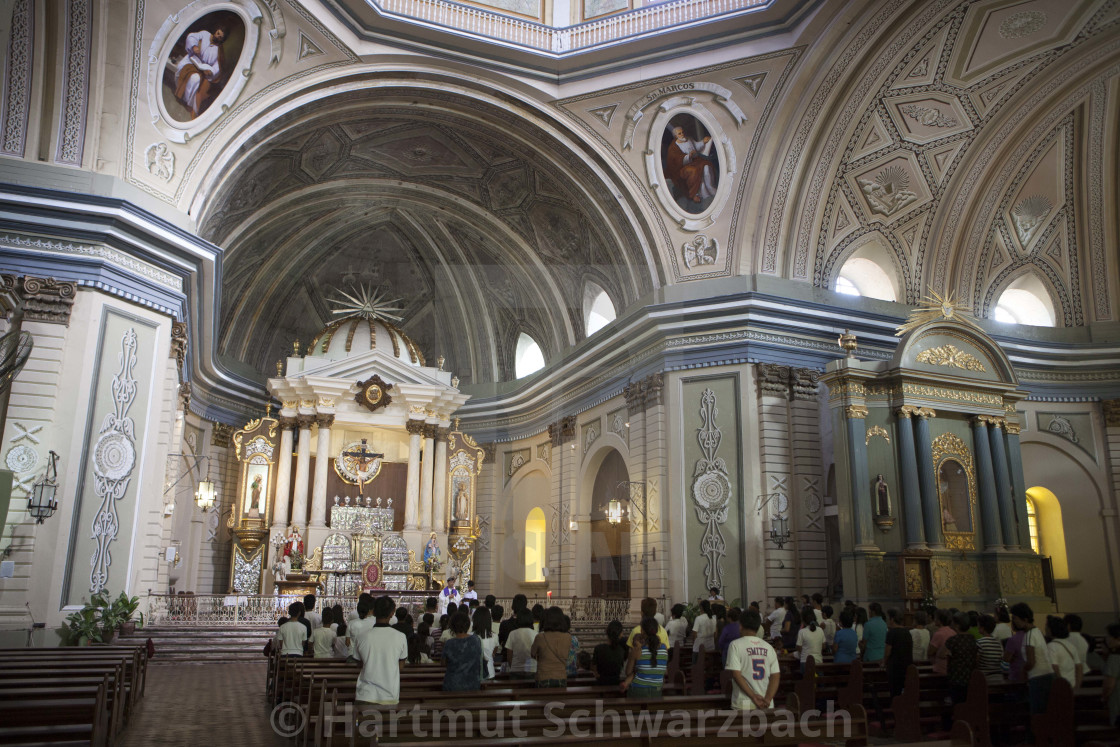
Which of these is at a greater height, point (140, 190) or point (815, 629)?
point (140, 190)

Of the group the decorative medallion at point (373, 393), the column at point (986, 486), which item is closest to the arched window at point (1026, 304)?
the column at point (986, 486)

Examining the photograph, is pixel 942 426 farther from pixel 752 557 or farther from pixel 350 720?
pixel 350 720

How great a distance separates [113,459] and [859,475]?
12944mm

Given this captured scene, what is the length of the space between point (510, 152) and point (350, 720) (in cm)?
1722

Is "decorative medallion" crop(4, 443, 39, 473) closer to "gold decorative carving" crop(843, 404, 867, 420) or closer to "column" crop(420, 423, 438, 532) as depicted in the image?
"column" crop(420, 423, 438, 532)

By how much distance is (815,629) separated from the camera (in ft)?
30.5

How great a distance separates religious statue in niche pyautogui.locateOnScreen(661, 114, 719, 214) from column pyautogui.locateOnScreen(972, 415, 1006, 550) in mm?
7396

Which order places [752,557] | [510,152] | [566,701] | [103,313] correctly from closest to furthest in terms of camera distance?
[566,701] < [103,313] < [752,557] < [510,152]

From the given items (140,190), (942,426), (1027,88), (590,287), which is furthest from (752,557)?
(140,190)

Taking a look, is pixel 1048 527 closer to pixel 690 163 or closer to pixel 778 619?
pixel 778 619

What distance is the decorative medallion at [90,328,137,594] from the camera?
13352 mm

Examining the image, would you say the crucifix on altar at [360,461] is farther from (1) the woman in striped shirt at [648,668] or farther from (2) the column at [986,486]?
(1) the woman in striped shirt at [648,668]

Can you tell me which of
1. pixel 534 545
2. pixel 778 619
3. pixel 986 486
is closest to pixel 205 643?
pixel 778 619

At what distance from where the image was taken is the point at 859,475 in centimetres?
1633
